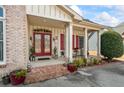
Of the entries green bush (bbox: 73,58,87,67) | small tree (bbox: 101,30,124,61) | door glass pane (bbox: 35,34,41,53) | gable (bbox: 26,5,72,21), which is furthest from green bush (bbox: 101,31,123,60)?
door glass pane (bbox: 35,34,41,53)

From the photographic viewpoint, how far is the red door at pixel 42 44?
1264 centimetres

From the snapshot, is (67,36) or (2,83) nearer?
(2,83)

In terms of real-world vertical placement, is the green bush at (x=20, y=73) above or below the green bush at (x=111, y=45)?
below

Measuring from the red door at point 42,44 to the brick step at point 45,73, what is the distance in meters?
3.38

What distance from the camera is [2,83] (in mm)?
7324

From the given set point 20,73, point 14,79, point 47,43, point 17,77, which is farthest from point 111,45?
point 14,79

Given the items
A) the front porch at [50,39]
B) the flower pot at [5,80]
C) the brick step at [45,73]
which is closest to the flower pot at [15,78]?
the flower pot at [5,80]

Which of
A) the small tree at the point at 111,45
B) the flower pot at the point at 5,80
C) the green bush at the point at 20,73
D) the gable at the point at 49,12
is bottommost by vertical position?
the flower pot at the point at 5,80

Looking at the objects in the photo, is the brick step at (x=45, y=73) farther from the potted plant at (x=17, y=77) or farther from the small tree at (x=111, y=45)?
the small tree at (x=111, y=45)

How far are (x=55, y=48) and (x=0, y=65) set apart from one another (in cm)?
709

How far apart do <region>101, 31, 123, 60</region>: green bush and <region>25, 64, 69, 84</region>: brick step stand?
7.12 m

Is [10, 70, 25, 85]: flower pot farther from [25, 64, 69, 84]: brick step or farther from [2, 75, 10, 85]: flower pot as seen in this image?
[25, 64, 69, 84]: brick step
